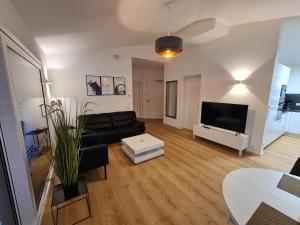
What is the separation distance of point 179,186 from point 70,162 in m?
1.67

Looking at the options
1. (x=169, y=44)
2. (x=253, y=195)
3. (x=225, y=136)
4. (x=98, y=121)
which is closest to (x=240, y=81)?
(x=225, y=136)

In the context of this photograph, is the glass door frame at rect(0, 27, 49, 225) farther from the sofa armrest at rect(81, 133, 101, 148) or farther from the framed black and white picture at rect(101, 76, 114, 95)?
the framed black and white picture at rect(101, 76, 114, 95)

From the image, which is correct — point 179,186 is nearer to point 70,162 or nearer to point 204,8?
point 70,162

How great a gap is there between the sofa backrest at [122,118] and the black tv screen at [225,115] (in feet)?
7.70

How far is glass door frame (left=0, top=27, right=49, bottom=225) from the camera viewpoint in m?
1.14

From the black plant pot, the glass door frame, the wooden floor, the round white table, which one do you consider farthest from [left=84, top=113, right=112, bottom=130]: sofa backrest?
the round white table

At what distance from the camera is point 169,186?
2.16m

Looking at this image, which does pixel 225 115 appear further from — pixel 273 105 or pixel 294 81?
pixel 294 81

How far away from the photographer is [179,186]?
2162mm

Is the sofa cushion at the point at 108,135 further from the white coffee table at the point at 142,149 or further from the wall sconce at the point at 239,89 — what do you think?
the wall sconce at the point at 239,89

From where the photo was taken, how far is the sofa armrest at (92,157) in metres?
2.06

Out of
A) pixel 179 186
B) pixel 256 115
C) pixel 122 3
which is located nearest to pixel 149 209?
pixel 179 186

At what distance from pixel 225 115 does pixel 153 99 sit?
13.5ft

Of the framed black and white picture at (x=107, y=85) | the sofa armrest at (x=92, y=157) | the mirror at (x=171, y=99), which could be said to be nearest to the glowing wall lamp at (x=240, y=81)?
the mirror at (x=171, y=99)
